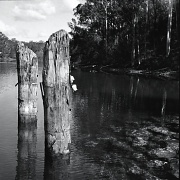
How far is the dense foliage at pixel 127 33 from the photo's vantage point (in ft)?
204

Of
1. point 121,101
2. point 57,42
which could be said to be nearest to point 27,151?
point 57,42

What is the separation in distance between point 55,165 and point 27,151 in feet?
9.13

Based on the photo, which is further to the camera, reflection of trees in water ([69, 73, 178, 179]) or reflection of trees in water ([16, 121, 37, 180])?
reflection of trees in water ([69, 73, 178, 179])

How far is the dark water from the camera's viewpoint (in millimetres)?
11758

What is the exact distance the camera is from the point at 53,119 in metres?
11.7

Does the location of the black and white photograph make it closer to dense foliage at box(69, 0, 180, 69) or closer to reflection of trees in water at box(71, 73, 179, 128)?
reflection of trees in water at box(71, 73, 179, 128)

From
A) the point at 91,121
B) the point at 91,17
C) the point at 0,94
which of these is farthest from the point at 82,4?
the point at 91,121

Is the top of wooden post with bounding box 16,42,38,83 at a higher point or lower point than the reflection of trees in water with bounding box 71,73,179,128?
higher

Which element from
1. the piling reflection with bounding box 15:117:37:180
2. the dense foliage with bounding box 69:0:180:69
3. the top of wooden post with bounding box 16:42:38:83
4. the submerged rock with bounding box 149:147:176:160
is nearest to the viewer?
the piling reflection with bounding box 15:117:37:180

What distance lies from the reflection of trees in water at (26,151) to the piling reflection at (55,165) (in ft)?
1.97

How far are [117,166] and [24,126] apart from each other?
24.0 feet

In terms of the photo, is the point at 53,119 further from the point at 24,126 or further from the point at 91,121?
the point at 91,121

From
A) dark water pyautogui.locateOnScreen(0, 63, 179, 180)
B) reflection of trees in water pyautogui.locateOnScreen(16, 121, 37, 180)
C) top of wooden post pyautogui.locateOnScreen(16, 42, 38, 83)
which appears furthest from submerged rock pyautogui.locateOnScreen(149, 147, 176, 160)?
top of wooden post pyautogui.locateOnScreen(16, 42, 38, 83)

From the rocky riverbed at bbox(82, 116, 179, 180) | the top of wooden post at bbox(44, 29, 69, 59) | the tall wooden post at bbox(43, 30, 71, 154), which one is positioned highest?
the top of wooden post at bbox(44, 29, 69, 59)
